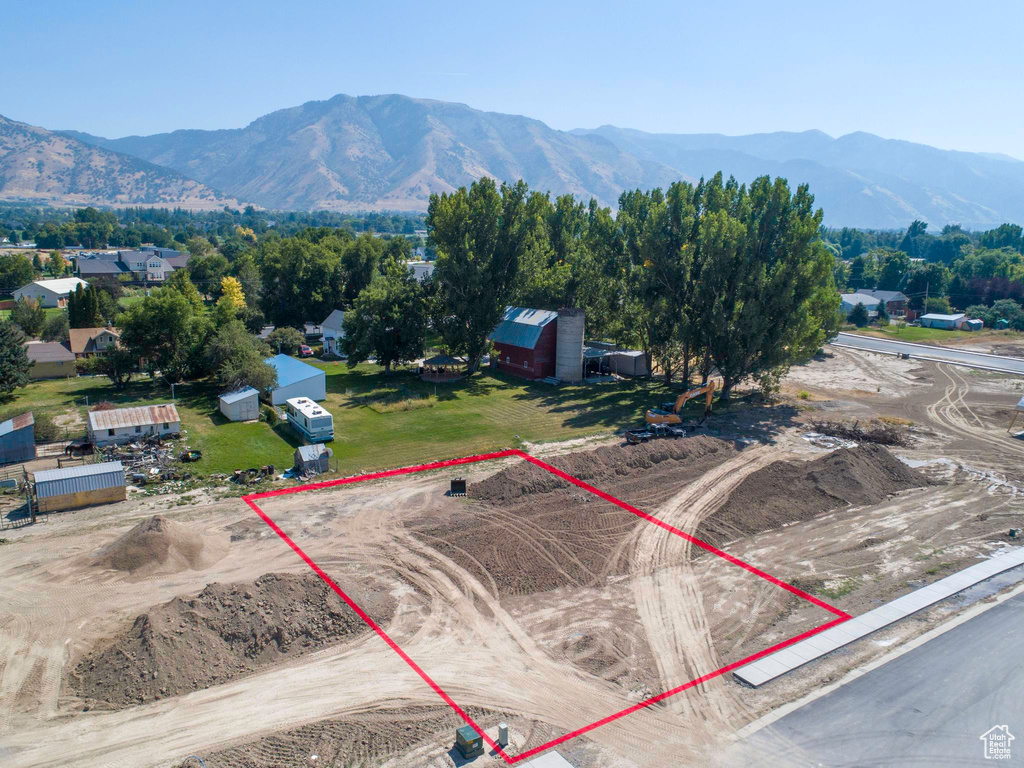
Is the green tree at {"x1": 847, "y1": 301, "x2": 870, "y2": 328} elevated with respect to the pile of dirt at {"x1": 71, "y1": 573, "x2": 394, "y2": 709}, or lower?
elevated

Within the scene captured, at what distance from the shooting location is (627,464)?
3669 centimetres

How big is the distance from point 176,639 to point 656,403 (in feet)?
129

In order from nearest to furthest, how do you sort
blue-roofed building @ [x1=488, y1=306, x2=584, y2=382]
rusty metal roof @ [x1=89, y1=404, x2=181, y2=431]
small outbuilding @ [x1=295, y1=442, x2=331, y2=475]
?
small outbuilding @ [x1=295, y1=442, x2=331, y2=475] < rusty metal roof @ [x1=89, y1=404, x2=181, y2=431] < blue-roofed building @ [x1=488, y1=306, x2=584, y2=382]

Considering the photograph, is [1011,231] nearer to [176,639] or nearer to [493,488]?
[493,488]

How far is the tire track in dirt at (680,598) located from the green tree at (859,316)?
79.7m

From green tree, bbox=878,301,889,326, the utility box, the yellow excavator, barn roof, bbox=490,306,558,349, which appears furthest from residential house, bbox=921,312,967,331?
the utility box

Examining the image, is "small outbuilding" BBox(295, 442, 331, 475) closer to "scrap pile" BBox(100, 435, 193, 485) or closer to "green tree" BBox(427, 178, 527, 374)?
"scrap pile" BBox(100, 435, 193, 485)

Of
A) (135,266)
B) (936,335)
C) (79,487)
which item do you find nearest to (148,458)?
(79,487)

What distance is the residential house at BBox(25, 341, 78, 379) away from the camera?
5731cm

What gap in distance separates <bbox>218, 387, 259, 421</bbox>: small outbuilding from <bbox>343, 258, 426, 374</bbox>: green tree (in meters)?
13.8

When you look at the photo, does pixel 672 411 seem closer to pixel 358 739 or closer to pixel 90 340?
pixel 358 739

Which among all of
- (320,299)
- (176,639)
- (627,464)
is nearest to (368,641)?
(176,639)

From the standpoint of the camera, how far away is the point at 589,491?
33625 millimetres

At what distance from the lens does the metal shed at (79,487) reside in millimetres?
30250
